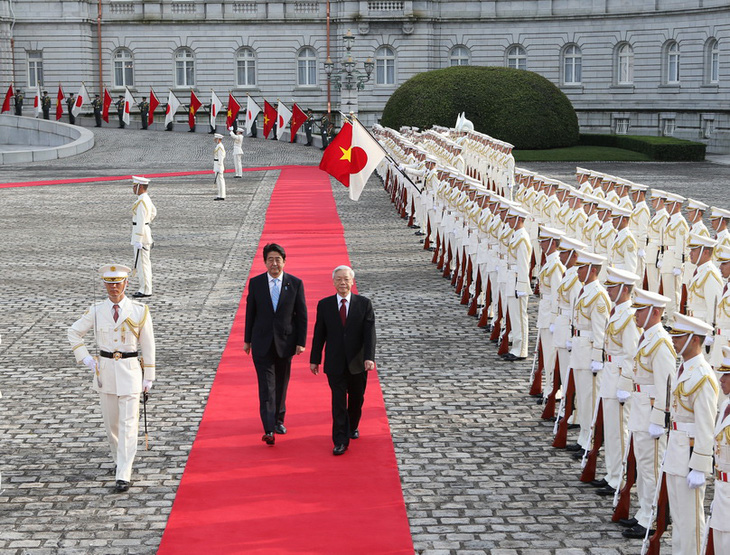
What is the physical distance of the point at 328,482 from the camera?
360 inches

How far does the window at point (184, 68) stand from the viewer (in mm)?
58312

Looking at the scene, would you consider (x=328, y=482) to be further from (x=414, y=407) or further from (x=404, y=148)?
(x=404, y=148)

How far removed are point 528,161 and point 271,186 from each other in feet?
41.5

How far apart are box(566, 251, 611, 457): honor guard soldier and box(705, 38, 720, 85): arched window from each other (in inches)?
1678

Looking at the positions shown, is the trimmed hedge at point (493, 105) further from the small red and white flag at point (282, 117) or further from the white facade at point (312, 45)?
the white facade at point (312, 45)

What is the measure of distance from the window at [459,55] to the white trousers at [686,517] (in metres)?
51.6

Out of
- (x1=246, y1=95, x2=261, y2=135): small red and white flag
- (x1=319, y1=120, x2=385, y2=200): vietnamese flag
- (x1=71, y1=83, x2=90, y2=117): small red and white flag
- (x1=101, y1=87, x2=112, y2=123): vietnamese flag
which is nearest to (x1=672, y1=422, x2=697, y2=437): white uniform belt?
(x1=319, y1=120, x2=385, y2=200): vietnamese flag

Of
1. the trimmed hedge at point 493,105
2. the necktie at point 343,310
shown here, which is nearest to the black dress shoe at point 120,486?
the necktie at point 343,310

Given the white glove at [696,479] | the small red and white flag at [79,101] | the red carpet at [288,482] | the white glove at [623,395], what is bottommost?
the red carpet at [288,482]

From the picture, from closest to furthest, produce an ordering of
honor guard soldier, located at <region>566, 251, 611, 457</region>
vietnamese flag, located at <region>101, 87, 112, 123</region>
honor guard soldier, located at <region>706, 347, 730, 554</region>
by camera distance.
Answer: honor guard soldier, located at <region>706, 347, 730, 554</region> → honor guard soldier, located at <region>566, 251, 611, 457</region> → vietnamese flag, located at <region>101, 87, 112, 123</region>

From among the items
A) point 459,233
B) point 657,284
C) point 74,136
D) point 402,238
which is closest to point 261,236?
point 402,238

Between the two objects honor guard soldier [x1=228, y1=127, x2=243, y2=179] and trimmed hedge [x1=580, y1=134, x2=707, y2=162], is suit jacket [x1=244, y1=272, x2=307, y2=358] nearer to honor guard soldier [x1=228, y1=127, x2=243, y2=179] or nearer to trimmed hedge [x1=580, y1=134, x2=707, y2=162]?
honor guard soldier [x1=228, y1=127, x2=243, y2=179]

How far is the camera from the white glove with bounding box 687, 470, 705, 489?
732 cm

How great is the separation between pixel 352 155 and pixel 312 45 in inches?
1628
